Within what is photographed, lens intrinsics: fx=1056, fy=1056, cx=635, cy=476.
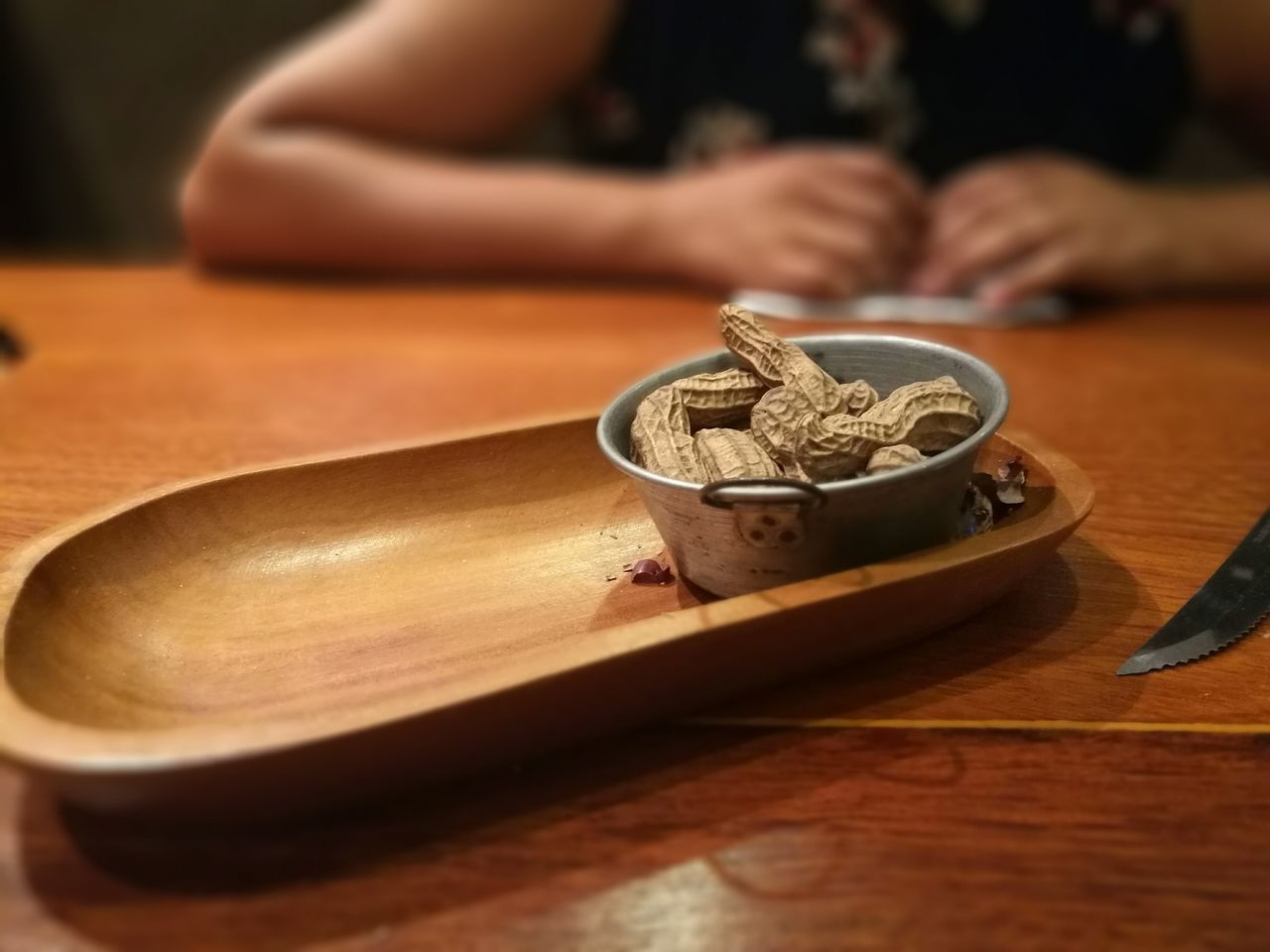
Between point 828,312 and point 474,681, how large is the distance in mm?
654

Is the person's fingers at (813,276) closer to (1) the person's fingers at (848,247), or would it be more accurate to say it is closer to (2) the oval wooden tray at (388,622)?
(1) the person's fingers at (848,247)

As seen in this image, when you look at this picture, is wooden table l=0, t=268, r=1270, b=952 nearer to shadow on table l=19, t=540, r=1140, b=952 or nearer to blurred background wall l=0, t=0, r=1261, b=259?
shadow on table l=19, t=540, r=1140, b=952

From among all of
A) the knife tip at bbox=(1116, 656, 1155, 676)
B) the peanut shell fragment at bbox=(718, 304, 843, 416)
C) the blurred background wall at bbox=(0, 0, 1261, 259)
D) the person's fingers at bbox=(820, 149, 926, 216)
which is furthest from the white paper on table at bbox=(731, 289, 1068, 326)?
the blurred background wall at bbox=(0, 0, 1261, 259)

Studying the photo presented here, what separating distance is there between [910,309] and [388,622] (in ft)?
1.96

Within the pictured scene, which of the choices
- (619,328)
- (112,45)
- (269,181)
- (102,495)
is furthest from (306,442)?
(112,45)

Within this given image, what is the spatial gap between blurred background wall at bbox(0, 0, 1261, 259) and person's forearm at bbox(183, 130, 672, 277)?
56cm

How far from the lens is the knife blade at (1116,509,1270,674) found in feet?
1.47

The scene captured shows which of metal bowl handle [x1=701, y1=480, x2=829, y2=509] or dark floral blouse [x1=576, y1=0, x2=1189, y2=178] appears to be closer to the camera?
metal bowl handle [x1=701, y1=480, x2=829, y2=509]

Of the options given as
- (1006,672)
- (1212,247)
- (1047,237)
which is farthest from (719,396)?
(1212,247)

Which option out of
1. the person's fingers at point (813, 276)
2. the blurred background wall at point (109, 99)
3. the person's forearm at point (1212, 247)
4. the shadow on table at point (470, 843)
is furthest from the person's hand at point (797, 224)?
the blurred background wall at point (109, 99)

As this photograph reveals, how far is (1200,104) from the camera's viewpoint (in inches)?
46.0

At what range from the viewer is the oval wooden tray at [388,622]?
345mm

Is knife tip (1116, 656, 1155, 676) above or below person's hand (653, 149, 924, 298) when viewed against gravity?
below

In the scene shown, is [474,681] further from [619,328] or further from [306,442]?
[619,328]
